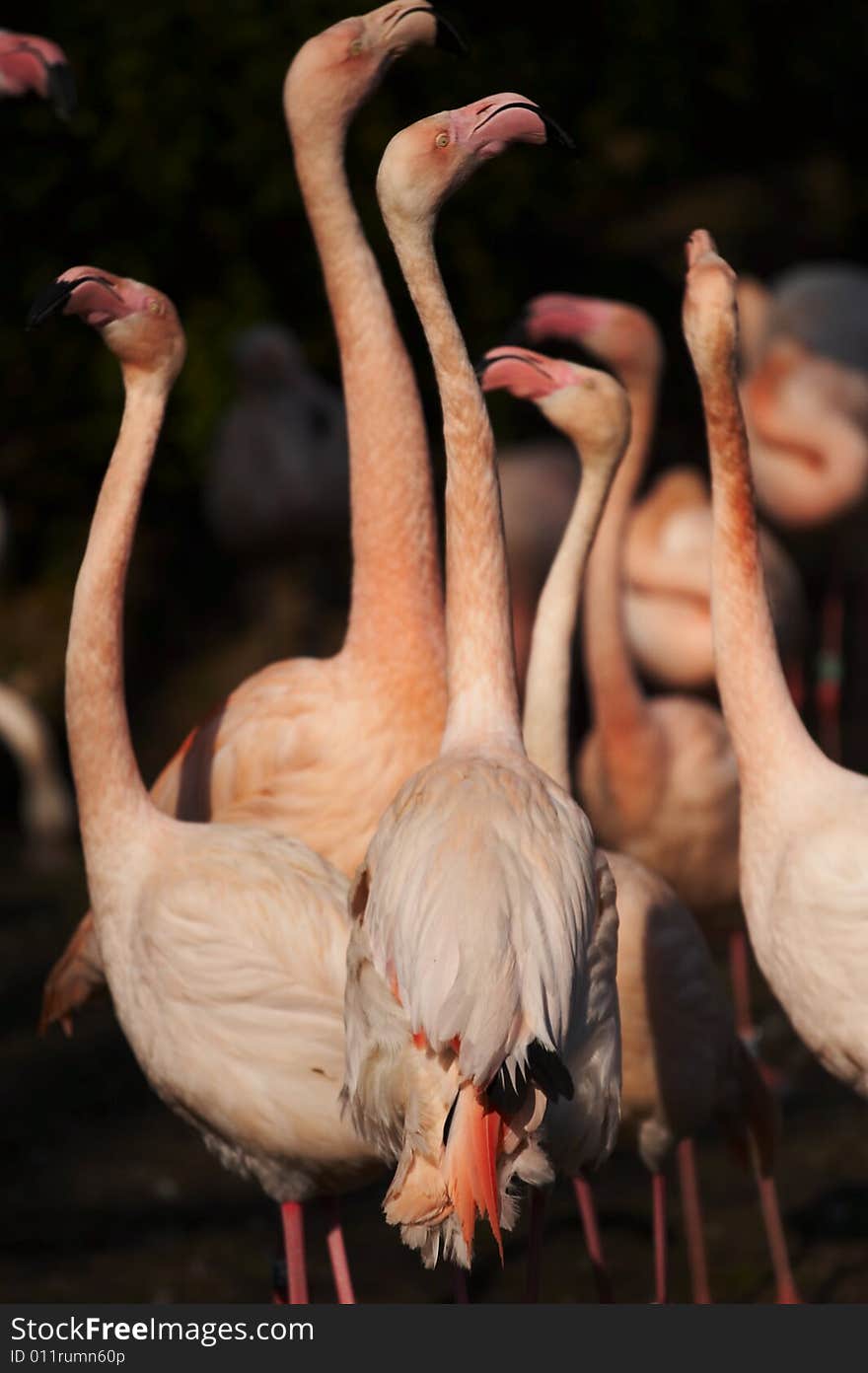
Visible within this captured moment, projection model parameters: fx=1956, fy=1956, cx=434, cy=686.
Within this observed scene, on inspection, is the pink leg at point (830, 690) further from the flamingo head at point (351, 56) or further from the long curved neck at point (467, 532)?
the long curved neck at point (467, 532)

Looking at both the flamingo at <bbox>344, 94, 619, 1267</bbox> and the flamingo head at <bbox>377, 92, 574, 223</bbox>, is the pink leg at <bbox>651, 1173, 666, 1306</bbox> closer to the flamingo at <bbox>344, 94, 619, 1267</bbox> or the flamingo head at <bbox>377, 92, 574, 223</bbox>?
the flamingo at <bbox>344, 94, 619, 1267</bbox>

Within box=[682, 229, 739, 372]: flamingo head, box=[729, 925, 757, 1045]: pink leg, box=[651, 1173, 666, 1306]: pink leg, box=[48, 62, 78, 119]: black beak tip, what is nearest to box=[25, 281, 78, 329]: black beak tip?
box=[48, 62, 78, 119]: black beak tip

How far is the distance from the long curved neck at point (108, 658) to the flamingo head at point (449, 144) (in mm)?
720

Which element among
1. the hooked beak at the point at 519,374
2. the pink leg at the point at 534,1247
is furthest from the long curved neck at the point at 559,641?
the pink leg at the point at 534,1247

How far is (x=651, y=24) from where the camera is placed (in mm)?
9062

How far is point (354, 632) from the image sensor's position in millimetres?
3842

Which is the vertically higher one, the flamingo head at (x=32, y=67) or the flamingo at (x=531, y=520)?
the flamingo head at (x=32, y=67)

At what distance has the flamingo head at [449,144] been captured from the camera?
3053mm

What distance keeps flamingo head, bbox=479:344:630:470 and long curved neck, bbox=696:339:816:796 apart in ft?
1.55

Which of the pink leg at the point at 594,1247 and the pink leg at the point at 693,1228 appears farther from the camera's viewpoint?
the pink leg at the point at 693,1228

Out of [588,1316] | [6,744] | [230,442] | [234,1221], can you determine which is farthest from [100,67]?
[588,1316]

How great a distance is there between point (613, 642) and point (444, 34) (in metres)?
1.63

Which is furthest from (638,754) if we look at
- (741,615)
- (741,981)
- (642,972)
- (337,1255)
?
(337,1255)

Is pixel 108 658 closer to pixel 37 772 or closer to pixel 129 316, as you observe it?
pixel 129 316
